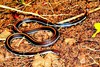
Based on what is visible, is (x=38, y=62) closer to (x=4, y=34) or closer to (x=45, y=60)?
(x=45, y=60)

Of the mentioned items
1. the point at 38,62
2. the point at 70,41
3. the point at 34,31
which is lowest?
the point at 38,62

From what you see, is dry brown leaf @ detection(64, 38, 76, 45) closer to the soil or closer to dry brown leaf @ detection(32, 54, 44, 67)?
the soil

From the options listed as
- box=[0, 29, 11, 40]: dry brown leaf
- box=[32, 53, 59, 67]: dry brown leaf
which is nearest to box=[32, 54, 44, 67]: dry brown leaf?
box=[32, 53, 59, 67]: dry brown leaf

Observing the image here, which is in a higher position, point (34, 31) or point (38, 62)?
point (34, 31)

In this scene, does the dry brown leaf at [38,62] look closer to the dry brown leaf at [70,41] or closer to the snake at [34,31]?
the snake at [34,31]

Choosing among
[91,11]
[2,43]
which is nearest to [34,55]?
[2,43]

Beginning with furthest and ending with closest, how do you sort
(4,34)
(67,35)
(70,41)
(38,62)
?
(4,34) → (67,35) → (70,41) → (38,62)

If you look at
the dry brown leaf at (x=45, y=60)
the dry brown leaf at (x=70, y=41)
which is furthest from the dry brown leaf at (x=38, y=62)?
the dry brown leaf at (x=70, y=41)

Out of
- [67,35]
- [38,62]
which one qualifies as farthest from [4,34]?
[67,35]

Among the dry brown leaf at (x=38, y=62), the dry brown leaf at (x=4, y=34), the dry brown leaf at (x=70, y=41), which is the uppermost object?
the dry brown leaf at (x=4, y=34)
